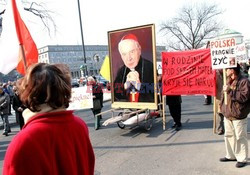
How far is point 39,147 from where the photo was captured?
1.36 metres

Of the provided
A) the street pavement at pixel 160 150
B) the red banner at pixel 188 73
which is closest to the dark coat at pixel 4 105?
the street pavement at pixel 160 150

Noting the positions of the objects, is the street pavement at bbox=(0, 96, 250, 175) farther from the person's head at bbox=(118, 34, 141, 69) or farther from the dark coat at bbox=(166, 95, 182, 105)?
the person's head at bbox=(118, 34, 141, 69)

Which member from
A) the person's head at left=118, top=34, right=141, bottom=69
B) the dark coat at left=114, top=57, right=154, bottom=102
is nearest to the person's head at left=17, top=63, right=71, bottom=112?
the dark coat at left=114, top=57, right=154, bottom=102

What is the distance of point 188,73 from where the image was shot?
7023 millimetres

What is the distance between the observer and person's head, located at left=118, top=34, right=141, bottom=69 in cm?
762

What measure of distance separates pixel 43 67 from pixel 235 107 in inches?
147

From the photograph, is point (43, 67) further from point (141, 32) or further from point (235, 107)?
point (141, 32)

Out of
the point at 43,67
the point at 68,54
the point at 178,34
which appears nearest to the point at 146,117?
the point at 43,67

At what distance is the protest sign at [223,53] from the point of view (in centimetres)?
524

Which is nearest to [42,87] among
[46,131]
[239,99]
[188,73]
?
[46,131]

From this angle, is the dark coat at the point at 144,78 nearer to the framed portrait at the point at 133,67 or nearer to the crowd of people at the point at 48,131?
the framed portrait at the point at 133,67

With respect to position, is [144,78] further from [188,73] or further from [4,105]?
[4,105]

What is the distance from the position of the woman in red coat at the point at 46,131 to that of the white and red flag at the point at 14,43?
1.72m

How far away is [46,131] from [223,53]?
4.89 meters
